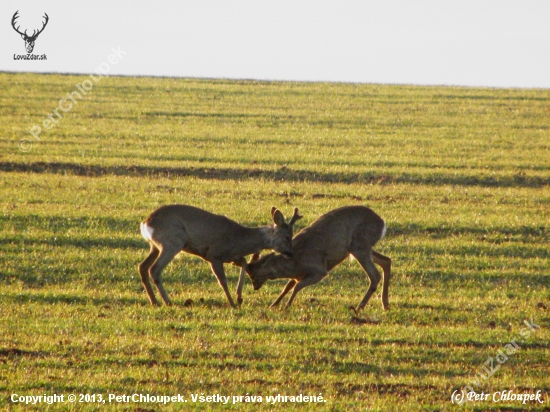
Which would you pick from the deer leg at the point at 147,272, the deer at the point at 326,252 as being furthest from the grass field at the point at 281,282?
the deer at the point at 326,252

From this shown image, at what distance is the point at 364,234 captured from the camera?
12.2 meters

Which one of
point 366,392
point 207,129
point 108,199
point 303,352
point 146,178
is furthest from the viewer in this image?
point 207,129

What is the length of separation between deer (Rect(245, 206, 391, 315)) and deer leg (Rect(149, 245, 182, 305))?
1.27 m

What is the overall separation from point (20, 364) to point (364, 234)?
219 inches

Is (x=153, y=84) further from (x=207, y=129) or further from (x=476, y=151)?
(x=476, y=151)

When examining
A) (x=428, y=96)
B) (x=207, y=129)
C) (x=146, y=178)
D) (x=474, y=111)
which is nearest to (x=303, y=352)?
(x=146, y=178)

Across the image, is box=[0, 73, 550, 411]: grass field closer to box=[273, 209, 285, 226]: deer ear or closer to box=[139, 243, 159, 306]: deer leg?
box=[139, 243, 159, 306]: deer leg

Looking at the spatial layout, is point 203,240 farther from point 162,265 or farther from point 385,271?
point 385,271

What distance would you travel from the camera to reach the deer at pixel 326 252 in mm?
12000

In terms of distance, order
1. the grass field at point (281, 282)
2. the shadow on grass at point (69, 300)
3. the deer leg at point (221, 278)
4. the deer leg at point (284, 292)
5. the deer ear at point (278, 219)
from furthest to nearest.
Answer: the deer ear at point (278, 219) < the deer leg at point (284, 292) < the deer leg at point (221, 278) < the shadow on grass at point (69, 300) < the grass field at point (281, 282)

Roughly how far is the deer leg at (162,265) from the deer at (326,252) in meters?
1.27

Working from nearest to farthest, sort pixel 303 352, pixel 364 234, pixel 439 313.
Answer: pixel 303 352, pixel 439 313, pixel 364 234

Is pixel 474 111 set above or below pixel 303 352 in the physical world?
above

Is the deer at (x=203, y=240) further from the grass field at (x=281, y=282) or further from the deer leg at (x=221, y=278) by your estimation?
the grass field at (x=281, y=282)
